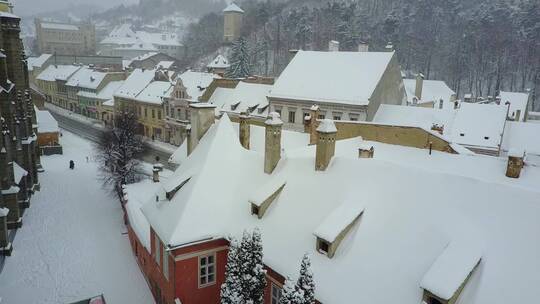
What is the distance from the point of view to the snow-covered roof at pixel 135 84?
209 ft

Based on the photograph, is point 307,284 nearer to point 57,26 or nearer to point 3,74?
point 3,74

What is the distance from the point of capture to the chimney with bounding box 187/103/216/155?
73.5 feet

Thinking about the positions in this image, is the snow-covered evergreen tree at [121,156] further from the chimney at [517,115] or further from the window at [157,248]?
the chimney at [517,115]

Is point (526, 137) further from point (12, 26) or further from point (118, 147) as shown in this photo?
point (12, 26)

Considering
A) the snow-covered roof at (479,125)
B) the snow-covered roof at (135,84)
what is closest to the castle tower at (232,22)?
the snow-covered roof at (135,84)

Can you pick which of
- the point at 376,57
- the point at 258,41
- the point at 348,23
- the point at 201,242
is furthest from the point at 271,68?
the point at 201,242

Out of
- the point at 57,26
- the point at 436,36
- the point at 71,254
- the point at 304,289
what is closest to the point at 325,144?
the point at 304,289

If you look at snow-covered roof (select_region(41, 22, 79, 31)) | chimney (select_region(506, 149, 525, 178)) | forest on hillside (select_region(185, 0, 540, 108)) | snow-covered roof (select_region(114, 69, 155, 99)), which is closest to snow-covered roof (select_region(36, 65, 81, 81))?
snow-covered roof (select_region(114, 69, 155, 99))

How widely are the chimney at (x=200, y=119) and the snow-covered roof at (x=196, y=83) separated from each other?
3113cm

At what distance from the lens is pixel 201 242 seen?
16500mm

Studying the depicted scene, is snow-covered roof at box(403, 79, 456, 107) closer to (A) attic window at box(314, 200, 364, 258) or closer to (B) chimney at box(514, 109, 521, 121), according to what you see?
(B) chimney at box(514, 109, 521, 121)

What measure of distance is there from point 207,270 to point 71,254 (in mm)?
11917

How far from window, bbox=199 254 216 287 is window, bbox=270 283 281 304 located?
3.14m

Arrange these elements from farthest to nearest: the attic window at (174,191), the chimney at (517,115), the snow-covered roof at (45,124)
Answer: the chimney at (517,115) → the snow-covered roof at (45,124) → the attic window at (174,191)
